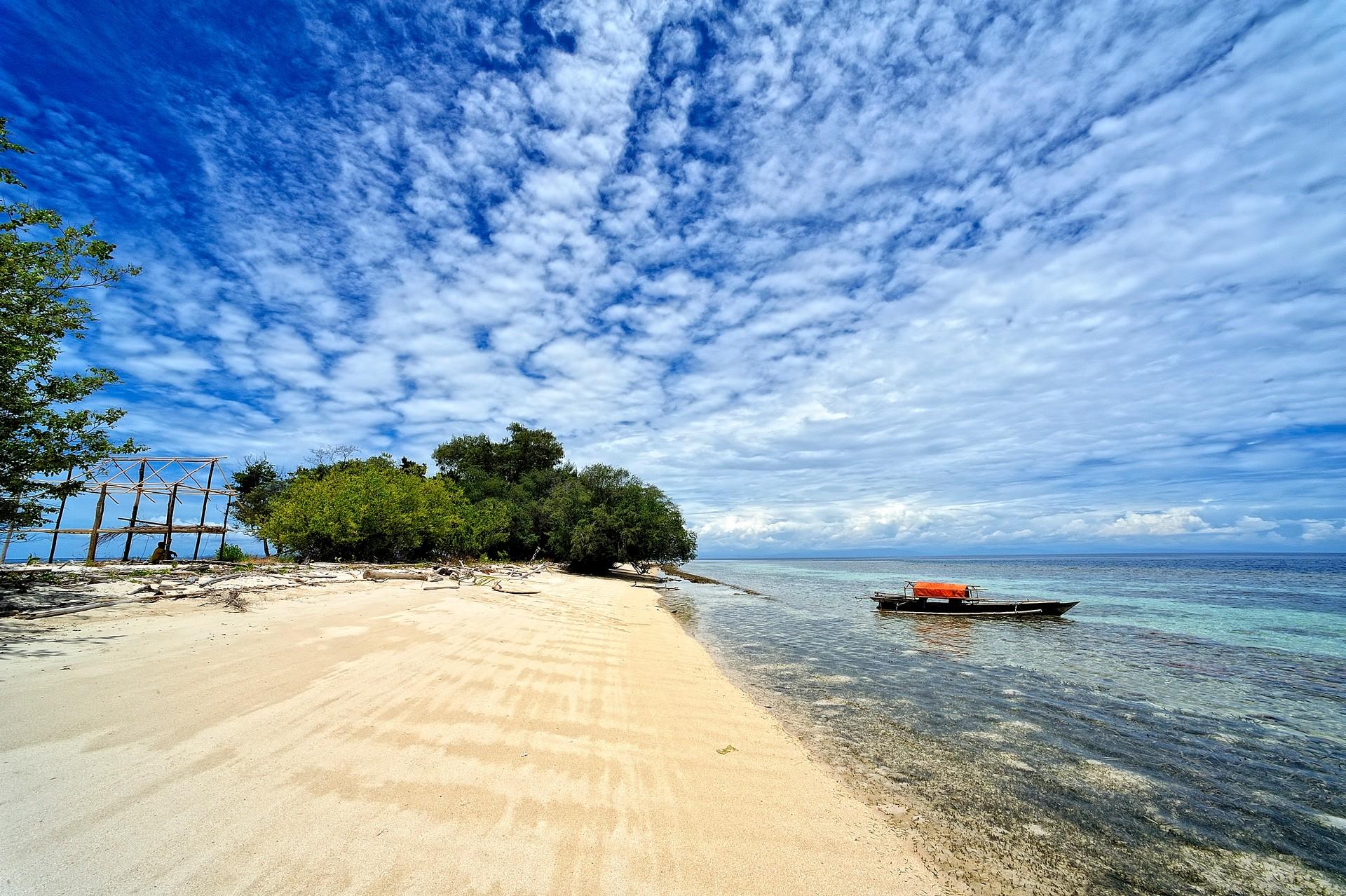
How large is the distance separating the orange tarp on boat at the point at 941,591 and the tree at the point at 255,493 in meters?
41.8

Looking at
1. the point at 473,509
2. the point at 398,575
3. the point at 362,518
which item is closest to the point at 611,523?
the point at 473,509

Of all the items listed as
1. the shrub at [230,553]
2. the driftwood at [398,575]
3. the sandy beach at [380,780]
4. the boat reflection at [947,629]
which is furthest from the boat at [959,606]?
the shrub at [230,553]

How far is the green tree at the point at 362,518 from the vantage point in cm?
2708

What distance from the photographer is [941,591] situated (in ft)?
106

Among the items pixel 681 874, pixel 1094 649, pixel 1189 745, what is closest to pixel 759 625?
pixel 1094 649

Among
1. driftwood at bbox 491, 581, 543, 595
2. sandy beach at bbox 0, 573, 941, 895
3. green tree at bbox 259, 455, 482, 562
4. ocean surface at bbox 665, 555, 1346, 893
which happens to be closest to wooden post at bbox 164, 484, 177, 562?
green tree at bbox 259, 455, 482, 562

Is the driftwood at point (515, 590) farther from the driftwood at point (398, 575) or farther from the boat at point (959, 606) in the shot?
the boat at point (959, 606)

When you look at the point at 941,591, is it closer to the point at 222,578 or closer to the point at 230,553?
the point at 222,578

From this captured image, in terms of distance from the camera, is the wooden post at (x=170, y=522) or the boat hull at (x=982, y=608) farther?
the boat hull at (x=982, y=608)

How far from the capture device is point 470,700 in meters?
7.07

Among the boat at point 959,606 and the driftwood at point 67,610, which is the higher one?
the driftwood at point 67,610

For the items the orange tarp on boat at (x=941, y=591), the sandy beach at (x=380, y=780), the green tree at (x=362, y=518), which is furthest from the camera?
the orange tarp on boat at (x=941, y=591)

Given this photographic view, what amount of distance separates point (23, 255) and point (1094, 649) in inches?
1275

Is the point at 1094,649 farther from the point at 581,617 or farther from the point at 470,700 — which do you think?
the point at 470,700
